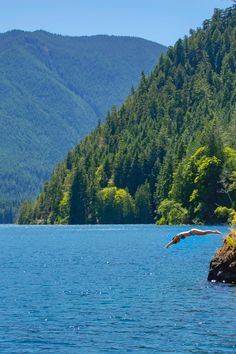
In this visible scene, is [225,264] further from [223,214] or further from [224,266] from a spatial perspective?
[223,214]

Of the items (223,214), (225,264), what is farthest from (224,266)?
(223,214)

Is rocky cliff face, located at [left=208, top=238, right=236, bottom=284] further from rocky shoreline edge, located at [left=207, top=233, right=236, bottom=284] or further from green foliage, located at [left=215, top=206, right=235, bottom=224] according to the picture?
green foliage, located at [left=215, top=206, right=235, bottom=224]

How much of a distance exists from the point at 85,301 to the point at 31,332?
41.3ft

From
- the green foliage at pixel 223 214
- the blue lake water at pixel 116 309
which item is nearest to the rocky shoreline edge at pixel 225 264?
the blue lake water at pixel 116 309

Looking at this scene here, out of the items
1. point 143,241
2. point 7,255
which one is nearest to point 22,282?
point 7,255

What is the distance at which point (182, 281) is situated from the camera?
71.2m

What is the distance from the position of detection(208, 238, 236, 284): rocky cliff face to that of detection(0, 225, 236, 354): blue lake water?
144 cm

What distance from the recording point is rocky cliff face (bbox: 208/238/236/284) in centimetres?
6400

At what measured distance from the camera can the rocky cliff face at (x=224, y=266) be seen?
64.0 metres

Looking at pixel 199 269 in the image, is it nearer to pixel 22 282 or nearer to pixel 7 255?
pixel 22 282

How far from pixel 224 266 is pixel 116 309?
42.9ft

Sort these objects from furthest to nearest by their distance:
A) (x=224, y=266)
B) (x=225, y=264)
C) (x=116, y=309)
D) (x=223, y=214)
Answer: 1. (x=223, y=214)
2. (x=224, y=266)
3. (x=225, y=264)
4. (x=116, y=309)

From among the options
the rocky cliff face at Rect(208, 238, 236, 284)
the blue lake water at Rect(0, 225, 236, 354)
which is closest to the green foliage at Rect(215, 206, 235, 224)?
the blue lake water at Rect(0, 225, 236, 354)

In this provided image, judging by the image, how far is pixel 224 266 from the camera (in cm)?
6575
